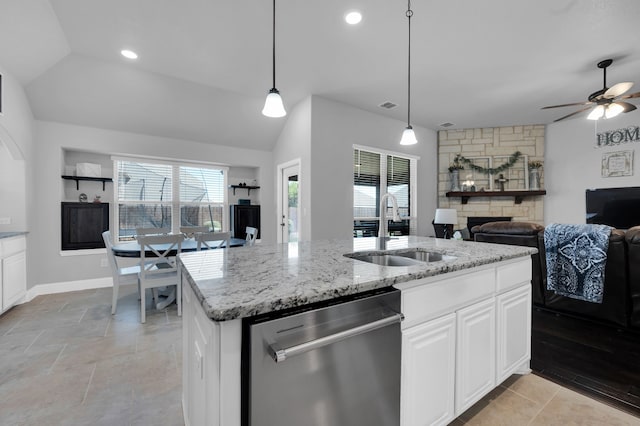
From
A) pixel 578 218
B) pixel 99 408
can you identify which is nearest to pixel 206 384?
A: pixel 99 408

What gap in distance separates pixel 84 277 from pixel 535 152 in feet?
28.6

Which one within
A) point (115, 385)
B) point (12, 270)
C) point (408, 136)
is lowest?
point (115, 385)

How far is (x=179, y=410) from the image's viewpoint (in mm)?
1722

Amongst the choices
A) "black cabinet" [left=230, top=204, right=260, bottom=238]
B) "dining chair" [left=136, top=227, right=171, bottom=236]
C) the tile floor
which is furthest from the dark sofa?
"dining chair" [left=136, top=227, right=171, bottom=236]

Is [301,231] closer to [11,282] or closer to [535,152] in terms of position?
[11,282]

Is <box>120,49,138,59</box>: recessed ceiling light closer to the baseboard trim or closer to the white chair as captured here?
the white chair

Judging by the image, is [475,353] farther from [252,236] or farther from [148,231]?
[148,231]

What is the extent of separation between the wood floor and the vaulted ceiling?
3.03 metres

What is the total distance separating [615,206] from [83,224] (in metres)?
9.07

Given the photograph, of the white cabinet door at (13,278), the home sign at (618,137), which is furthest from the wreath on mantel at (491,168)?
the white cabinet door at (13,278)

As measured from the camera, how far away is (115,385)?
6.36 feet

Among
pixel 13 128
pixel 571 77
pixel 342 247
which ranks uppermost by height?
pixel 571 77

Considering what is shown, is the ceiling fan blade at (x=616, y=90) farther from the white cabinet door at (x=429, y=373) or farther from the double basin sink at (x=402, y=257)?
the white cabinet door at (x=429, y=373)

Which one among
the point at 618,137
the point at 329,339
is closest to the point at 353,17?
the point at 329,339
